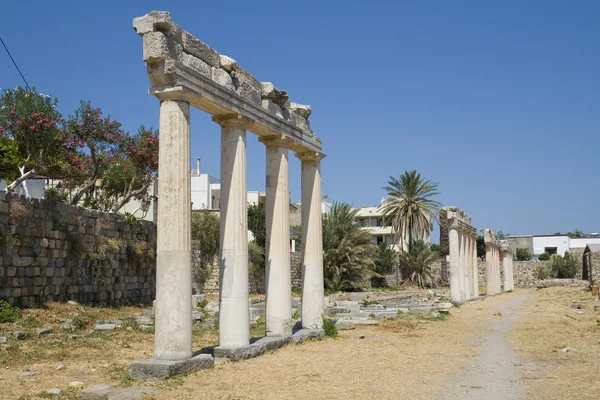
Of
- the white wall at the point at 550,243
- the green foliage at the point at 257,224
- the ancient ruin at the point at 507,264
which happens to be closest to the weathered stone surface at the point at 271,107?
the green foliage at the point at 257,224

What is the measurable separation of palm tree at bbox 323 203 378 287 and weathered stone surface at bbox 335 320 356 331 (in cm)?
1977

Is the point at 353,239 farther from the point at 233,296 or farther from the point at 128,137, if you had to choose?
the point at 233,296

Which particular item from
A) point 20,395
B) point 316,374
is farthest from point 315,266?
point 20,395

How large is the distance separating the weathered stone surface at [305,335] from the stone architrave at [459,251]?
16952 millimetres

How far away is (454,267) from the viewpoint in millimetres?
29547

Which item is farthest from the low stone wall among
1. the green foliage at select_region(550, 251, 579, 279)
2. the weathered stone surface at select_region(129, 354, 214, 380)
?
the green foliage at select_region(550, 251, 579, 279)

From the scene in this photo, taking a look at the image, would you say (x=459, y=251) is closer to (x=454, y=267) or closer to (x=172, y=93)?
(x=454, y=267)

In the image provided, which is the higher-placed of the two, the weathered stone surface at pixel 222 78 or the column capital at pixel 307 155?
the weathered stone surface at pixel 222 78

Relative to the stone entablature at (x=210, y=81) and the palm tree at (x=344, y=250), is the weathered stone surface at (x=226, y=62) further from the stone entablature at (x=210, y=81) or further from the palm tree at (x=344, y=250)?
the palm tree at (x=344, y=250)

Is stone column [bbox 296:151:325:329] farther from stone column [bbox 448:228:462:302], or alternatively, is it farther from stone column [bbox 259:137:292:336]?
stone column [bbox 448:228:462:302]

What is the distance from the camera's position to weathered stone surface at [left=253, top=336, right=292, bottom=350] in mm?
11414

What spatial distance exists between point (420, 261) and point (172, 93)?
39.8 m

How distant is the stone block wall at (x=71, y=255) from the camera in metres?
15.9

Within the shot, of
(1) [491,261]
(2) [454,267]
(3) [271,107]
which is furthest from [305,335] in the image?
(1) [491,261]
